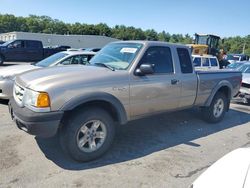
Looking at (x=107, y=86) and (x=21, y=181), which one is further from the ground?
(x=107, y=86)

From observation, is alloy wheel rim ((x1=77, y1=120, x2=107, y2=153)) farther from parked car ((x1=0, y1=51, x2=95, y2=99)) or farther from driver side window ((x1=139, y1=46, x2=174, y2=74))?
parked car ((x1=0, y1=51, x2=95, y2=99))

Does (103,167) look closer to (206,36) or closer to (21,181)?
(21,181)

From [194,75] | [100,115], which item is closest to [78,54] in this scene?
[194,75]

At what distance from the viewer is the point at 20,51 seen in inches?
736

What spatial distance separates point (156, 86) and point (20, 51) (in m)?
16.0

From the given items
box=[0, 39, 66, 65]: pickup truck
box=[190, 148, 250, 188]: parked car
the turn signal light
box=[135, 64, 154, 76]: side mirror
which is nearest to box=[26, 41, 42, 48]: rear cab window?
box=[0, 39, 66, 65]: pickup truck

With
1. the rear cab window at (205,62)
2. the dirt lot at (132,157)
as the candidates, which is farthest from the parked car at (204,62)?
the dirt lot at (132,157)

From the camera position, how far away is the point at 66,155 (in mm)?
4402

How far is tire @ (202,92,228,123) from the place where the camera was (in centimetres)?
666

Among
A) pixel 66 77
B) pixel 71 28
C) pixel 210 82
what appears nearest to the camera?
pixel 66 77

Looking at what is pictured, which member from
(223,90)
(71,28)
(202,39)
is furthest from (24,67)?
(71,28)

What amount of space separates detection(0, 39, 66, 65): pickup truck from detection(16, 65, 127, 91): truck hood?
14.8 metres

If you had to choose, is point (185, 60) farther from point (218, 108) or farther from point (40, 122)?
point (40, 122)

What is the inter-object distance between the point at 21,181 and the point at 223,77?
5176mm
